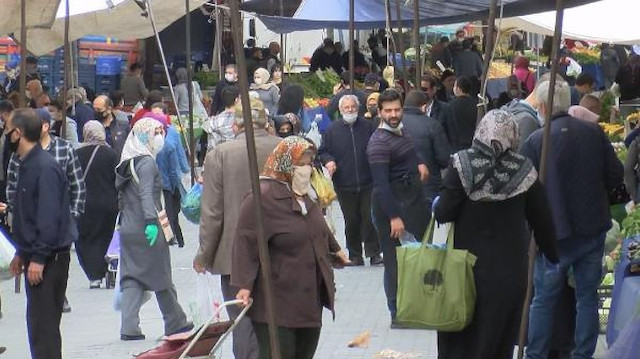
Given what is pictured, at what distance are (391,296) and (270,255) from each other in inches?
176

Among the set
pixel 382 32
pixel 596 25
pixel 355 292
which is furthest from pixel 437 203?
pixel 382 32

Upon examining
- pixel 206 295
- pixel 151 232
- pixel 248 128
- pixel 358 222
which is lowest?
pixel 358 222

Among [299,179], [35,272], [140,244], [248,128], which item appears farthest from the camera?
[140,244]

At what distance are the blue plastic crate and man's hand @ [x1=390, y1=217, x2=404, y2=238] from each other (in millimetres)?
18916

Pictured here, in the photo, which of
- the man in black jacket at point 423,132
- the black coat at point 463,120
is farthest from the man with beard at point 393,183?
the black coat at point 463,120

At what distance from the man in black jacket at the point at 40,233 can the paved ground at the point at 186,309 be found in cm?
125

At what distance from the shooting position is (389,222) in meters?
11.6

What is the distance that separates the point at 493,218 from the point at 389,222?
4.39 m

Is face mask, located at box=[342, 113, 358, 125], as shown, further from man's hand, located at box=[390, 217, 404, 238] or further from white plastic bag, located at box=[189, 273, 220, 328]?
white plastic bag, located at box=[189, 273, 220, 328]

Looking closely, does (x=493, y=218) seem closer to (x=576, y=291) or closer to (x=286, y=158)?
(x=286, y=158)

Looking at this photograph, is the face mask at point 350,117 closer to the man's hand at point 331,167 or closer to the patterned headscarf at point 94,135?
the man's hand at point 331,167

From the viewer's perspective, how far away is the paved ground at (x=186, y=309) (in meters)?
11.0

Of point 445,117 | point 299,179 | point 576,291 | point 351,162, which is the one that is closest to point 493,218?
point 299,179

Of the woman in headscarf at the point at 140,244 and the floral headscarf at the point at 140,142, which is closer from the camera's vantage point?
the woman in headscarf at the point at 140,244
